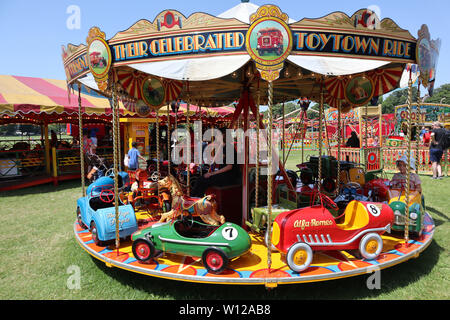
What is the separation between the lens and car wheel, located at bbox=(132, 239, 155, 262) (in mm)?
3482

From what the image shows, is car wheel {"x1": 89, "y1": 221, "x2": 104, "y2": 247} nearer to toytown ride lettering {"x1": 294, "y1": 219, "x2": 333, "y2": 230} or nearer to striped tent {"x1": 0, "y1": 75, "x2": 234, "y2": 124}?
toytown ride lettering {"x1": 294, "y1": 219, "x2": 333, "y2": 230}

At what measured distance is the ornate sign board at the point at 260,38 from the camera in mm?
2875

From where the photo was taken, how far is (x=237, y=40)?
117 inches

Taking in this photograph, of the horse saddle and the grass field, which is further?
the horse saddle

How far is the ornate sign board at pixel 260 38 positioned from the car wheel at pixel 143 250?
7.29ft

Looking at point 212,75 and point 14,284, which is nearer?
point 212,75

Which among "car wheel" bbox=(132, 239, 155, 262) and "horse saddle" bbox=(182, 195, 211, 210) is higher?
"horse saddle" bbox=(182, 195, 211, 210)

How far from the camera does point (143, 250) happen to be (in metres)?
3.54

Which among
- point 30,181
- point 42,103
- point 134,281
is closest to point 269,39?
point 134,281

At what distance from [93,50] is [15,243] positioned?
3958 mm

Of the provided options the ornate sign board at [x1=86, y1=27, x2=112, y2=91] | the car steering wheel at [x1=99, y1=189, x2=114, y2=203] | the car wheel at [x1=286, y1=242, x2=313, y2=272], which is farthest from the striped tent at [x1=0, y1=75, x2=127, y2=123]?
the car wheel at [x1=286, y1=242, x2=313, y2=272]

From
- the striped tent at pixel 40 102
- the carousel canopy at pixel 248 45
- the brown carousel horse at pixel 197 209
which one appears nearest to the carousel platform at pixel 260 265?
the brown carousel horse at pixel 197 209
